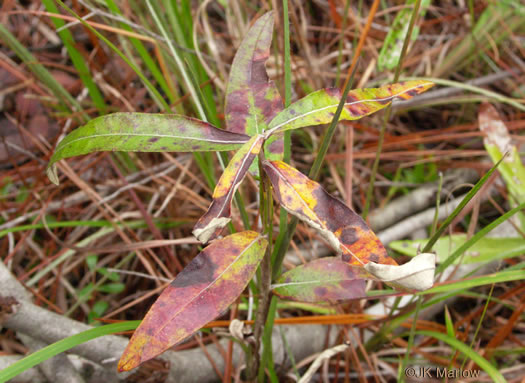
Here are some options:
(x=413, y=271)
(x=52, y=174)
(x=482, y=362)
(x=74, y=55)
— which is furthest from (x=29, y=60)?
(x=482, y=362)

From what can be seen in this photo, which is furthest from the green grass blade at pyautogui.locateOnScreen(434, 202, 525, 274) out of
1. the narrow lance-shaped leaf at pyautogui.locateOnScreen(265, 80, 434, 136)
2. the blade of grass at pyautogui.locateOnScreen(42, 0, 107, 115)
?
the blade of grass at pyautogui.locateOnScreen(42, 0, 107, 115)

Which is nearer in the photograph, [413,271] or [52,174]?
[413,271]

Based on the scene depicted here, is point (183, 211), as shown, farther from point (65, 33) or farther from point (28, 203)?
point (65, 33)

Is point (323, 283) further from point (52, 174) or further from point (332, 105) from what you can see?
point (52, 174)

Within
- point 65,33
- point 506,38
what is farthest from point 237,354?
point 506,38

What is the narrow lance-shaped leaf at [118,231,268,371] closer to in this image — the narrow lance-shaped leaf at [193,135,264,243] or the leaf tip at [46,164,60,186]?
the narrow lance-shaped leaf at [193,135,264,243]
